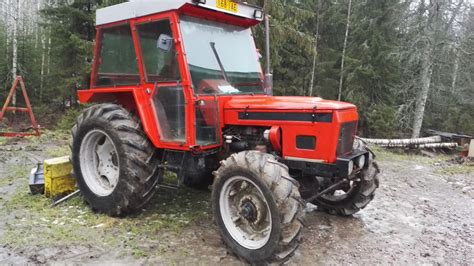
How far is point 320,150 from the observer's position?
3.91 m

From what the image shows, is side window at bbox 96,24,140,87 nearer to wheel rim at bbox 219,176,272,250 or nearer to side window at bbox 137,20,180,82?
side window at bbox 137,20,180,82

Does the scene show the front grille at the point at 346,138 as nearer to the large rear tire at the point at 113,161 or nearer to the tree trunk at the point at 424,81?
the large rear tire at the point at 113,161

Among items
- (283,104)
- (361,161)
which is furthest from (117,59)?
(361,161)

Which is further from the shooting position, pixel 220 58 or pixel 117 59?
pixel 117 59

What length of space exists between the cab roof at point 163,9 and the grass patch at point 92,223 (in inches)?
96.0

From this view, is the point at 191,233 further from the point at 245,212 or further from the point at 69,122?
the point at 69,122

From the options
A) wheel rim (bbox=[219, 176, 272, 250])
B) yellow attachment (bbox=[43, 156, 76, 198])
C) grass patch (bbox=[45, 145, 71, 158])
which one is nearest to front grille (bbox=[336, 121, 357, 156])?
wheel rim (bbox=[219, 176, 272, 250])

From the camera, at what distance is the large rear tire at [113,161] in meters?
4.46

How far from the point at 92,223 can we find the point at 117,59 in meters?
2.05

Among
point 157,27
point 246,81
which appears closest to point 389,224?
point 246,81

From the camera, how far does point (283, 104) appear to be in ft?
13.4

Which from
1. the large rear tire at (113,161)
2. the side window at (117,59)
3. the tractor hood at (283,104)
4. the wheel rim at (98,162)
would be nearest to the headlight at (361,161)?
the tractor hood at (283,104)

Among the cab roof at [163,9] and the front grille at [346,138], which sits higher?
the cab roof at [163,9]

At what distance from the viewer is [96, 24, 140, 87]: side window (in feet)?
15.6
